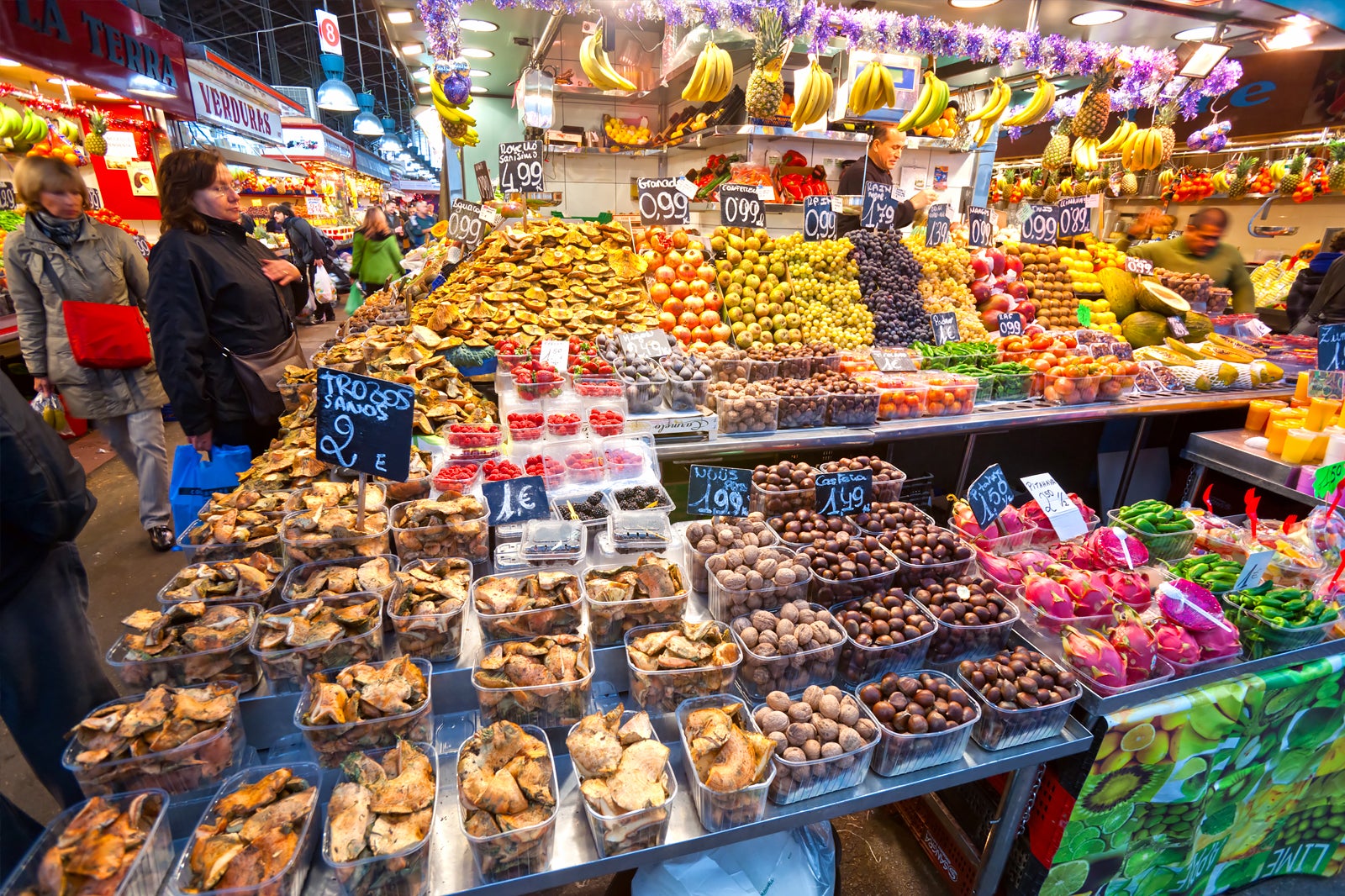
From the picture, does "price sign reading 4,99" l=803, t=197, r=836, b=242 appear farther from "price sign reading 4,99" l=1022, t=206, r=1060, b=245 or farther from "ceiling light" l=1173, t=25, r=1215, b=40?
"ceiling light" l=1173, t=25, r=1215, b=40

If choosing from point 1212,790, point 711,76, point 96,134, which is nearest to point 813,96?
point 711,76

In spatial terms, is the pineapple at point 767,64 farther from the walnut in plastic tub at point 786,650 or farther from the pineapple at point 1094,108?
the walnut in plastic tub at point 786,650

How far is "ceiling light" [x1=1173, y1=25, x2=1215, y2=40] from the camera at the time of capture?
609cm

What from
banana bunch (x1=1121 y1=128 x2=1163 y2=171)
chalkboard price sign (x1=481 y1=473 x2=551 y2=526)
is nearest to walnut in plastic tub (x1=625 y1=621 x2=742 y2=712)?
chalkboard price sign (x1=481 y1=473 x2=551 y2=526)

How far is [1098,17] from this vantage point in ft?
→ 19.4

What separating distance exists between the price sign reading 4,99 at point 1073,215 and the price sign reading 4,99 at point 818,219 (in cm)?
213

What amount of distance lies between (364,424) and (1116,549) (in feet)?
7.76

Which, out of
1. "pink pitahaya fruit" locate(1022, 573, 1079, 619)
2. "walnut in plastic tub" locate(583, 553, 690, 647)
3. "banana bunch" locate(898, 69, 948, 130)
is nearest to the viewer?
"walnut in plastic tub" locate(583, 553, 690, 647)

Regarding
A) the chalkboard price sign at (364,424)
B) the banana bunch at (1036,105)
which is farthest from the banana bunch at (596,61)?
the chalkboard price sign at (364,424)

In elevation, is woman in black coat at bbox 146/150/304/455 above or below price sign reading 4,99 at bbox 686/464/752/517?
above

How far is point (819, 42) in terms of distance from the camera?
15.7ft

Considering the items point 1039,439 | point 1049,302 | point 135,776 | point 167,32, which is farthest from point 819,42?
point 167,32

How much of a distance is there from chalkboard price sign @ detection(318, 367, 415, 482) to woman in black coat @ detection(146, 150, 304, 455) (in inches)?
64.4

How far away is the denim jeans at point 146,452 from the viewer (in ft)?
12.8
